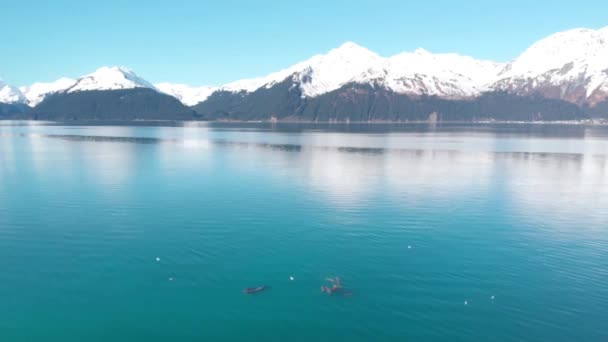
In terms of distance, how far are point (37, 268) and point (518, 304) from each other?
3106 cm

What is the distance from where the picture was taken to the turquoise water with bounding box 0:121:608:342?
965 inches

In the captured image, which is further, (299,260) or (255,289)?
(299,260)

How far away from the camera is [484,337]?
917 inches

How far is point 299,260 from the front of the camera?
3303cm

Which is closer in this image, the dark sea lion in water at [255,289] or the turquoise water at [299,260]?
the turquoise water at [299,260]

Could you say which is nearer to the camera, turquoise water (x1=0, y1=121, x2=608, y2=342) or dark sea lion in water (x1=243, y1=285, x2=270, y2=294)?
turquoise water (x1=0, y1=121, x2=608, y2=342)

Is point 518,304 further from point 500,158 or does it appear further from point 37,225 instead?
point 500,158

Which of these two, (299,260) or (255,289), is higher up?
(299,260)

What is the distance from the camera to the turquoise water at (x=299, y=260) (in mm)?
24500

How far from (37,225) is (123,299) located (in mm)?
19709

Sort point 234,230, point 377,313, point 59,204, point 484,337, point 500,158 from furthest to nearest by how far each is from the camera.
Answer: point 500,158 → point 59,204 → point 234,230 → point 377,313 → point 484,337

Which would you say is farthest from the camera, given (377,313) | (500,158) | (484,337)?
(500,158)

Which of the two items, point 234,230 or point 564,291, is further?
point 234,230

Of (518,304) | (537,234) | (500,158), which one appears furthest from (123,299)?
(500,158)
